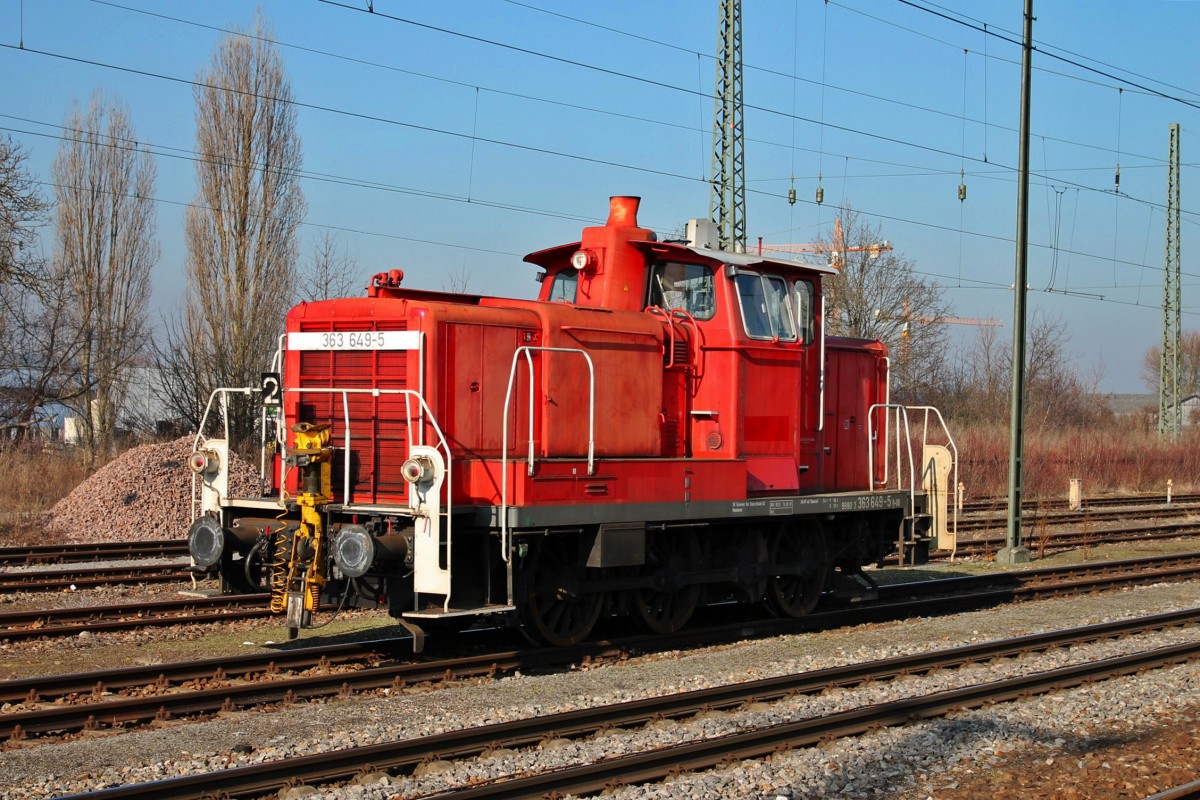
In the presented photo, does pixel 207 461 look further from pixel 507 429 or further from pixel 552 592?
pixel 552 592

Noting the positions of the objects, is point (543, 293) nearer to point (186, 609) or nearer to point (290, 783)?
point (186, 609)

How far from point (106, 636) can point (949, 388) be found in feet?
130

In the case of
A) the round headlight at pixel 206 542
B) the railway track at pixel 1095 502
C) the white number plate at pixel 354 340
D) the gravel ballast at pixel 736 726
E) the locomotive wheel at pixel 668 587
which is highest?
the white number plate at pixel 354 340

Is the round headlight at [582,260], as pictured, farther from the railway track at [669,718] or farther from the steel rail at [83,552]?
the steel rail at [83,552]

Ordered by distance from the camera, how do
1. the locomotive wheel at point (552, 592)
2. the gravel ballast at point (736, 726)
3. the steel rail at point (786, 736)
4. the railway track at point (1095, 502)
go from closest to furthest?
the steel rail at point (786, 736) → the gravel ballast at point (736, 726) → the locomotive wheel at point (552, 592) → the railway track at point (1095, 502)

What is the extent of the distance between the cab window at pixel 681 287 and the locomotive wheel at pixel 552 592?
2.55m

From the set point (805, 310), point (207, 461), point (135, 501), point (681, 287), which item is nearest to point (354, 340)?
point (207, 461)

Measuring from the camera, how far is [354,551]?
317 inches

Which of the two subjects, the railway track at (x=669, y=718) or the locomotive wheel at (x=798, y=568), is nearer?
the railway track at (x=669, y=718)

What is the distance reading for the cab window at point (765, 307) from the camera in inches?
414

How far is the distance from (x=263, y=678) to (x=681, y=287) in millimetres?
4997

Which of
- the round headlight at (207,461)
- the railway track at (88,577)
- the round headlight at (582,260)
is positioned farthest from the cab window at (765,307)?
the railway track at (88,577)

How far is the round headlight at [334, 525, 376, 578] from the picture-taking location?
7.98 metres

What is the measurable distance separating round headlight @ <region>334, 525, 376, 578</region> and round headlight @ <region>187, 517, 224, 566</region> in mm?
1272
